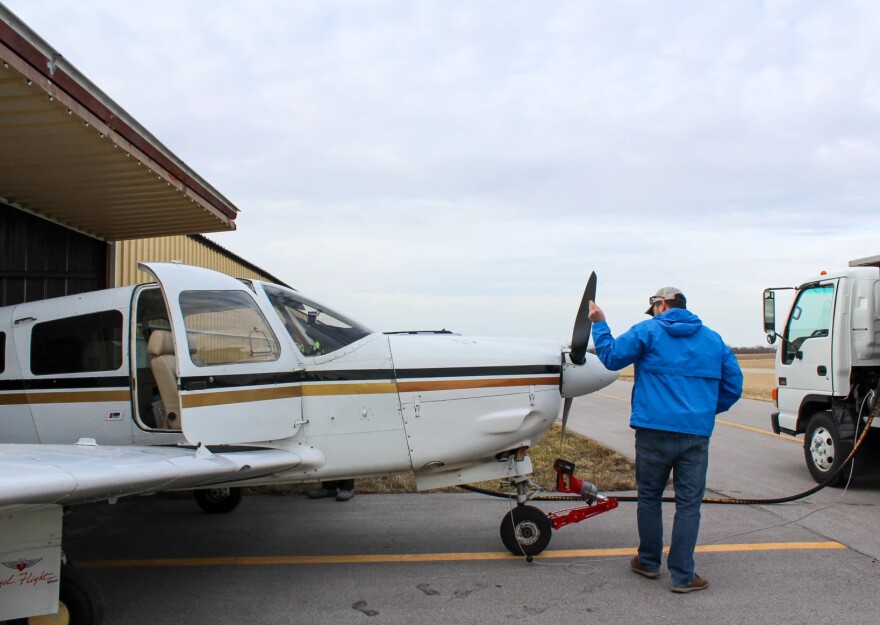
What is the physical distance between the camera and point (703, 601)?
13.8ft

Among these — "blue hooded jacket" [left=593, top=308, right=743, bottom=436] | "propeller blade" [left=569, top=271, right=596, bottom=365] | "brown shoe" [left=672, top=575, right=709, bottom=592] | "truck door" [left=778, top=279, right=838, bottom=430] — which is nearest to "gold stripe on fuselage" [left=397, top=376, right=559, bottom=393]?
"propeller blade" [left=569, top=271, right=596, bottom=365]

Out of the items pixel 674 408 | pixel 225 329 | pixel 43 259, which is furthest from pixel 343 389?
pixel 43 259

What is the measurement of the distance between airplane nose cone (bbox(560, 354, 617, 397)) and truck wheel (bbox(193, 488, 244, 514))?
355 centimetres

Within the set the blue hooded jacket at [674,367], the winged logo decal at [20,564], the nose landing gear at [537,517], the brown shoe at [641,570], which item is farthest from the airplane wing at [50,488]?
the brown shoe at [641,570]

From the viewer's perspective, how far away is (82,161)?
231 inches

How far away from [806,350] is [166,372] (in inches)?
277

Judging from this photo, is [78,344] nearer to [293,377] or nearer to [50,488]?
[293,377]

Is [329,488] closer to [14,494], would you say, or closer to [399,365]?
[399,365]

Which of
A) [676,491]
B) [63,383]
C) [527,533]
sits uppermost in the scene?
[63,383]

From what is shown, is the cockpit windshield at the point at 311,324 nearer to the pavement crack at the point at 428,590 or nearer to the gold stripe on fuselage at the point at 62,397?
the gold stripe on fuselage at the point at 62,397

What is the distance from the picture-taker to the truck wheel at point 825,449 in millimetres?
7246

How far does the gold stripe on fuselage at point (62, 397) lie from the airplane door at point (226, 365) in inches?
30.7

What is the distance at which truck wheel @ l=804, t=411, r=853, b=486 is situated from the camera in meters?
7.25

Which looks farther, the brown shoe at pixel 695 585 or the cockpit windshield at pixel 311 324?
the cockpit windshield at pixel 311 324
